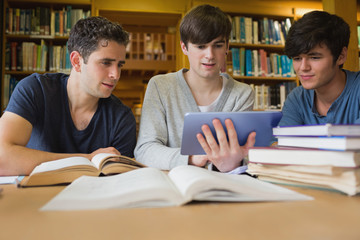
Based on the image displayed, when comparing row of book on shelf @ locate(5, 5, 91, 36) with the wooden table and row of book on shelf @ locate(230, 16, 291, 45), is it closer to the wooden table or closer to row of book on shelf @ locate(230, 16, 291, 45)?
row of book on shelf @ locate(230, 16, 291, 45)

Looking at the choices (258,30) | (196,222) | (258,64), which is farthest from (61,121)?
(258,30)

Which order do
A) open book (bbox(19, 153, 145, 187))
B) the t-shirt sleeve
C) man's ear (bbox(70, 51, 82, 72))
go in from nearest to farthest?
open book (bbox(19, 153, 145, 187)) → the t-shirt sleeve → man's ear (bbox(70, 51, 82, 72))

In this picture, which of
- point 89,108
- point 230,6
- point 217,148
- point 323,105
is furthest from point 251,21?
point 217,148

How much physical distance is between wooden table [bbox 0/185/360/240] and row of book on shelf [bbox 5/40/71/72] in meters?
2.92

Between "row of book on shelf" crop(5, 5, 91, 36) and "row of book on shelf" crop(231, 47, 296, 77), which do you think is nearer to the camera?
"row of book on shelf" crop(5, 5, 91, 36)

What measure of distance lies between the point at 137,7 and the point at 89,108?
2.41 m

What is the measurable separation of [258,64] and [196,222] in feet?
11.0

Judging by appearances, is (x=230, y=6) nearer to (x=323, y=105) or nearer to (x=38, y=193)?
(x=323, y=105)

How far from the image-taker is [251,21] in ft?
11.6

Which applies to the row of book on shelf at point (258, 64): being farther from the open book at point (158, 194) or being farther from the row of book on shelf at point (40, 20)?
the open book at point (158, 194)

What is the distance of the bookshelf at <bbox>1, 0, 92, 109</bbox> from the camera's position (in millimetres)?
3047

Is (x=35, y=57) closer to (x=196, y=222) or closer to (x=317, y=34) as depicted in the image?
(x=317, y=34)

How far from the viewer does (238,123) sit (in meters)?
0.86

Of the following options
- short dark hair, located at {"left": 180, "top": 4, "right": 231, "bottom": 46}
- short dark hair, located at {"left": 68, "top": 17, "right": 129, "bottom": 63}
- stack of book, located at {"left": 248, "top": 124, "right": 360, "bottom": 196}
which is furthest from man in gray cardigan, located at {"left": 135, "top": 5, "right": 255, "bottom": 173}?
stack of book, located at {"left": 248, "top": 124, "right": 360, "bottom": 196}
